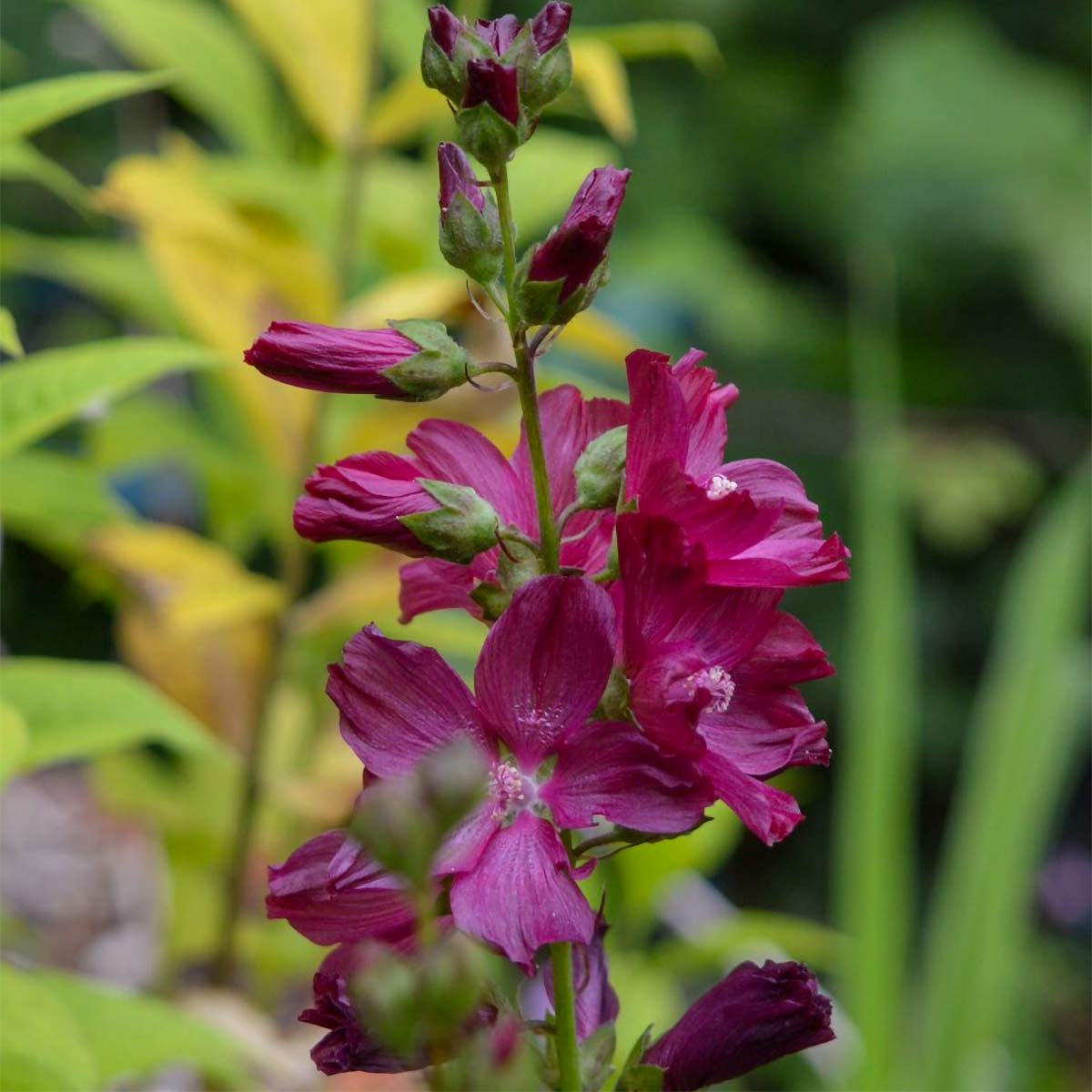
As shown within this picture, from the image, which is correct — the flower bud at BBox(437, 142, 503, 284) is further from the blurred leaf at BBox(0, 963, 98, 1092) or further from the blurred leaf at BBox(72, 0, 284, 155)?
the blurred leaf at BBox(72, 0, 284, 155)

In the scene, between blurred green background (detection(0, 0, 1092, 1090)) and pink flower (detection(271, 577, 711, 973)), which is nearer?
pink flower (detection(271, 577, 711, 973))

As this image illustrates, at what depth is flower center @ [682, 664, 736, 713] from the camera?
0.40 meters

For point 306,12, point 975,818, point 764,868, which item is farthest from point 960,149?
point 306,12

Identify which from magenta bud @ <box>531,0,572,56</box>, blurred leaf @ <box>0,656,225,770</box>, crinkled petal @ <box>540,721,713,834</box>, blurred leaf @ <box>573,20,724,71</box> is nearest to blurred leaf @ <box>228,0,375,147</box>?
blurred leaf @ <box>573,20,724,71</box>

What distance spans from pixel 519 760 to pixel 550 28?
8.4 inches

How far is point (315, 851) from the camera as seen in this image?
413mm

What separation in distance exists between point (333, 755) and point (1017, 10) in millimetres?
2204

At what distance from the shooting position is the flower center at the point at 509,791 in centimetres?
42

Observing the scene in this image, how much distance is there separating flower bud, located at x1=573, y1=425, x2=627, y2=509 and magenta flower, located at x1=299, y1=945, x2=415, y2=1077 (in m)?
0.14

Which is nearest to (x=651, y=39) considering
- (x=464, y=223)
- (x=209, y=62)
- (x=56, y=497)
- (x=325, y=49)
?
(x=325, y=49)

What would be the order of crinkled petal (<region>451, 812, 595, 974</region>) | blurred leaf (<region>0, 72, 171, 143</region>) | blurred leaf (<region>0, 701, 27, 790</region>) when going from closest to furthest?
crinkled petal (<region>451, 812, 595, 974</region>), blurred leaf (<region>0, 701, 27, 790</region>), blurred leaf (<region>0, 72, 171, 143</region>)

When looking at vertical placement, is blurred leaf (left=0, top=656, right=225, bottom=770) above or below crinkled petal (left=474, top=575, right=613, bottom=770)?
below

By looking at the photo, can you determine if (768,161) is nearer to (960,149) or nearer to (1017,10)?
(960,149)

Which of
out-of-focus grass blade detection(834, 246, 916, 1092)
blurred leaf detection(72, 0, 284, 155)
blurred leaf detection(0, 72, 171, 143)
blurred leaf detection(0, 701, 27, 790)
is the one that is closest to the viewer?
blurred leaf detection(0, 701, 27, 790)
